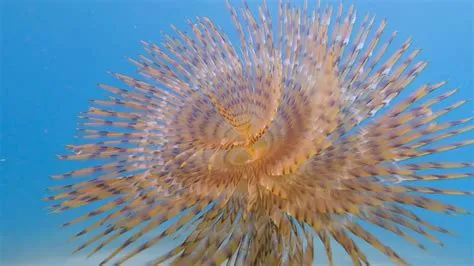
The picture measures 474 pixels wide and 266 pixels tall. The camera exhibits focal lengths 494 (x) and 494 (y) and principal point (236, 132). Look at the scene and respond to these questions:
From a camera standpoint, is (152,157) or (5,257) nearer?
(152,157)

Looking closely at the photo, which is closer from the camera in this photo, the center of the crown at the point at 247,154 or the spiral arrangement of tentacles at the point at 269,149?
the spiral arrangement of tentacles at the point at 269,149

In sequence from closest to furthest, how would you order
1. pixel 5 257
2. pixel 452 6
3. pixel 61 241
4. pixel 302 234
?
pixel 302 234, pixel 5 257, pixel 61 241, pixel 452 6

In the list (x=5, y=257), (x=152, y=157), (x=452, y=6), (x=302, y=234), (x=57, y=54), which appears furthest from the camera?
(x=452, y=6)

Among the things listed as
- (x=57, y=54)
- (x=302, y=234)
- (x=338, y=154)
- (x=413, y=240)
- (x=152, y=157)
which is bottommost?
(x=413, y=240)

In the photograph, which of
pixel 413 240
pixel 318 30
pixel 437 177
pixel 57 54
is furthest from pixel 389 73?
pixel 57 54

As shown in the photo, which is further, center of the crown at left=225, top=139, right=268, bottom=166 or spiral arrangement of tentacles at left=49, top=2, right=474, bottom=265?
center of the crown at left=225, top=139, right=268, bottom=166

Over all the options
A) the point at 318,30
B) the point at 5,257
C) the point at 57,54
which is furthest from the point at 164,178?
the point at 57,54

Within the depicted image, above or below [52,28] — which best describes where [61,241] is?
below

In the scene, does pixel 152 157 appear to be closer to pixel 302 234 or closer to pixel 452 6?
pixel 302 234
